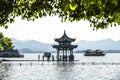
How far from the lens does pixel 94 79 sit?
1827 inches

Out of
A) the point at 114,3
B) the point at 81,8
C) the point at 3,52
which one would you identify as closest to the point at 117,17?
the point at 114,3

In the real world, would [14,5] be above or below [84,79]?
above

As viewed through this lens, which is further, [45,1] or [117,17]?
[45,1]

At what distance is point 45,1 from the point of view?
A: 13.1m

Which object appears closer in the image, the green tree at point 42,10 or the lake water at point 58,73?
the green tree at point 42,10

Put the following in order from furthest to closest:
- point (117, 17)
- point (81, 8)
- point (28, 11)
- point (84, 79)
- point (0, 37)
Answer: point (0, 37) → point (84, 79) → point (28, 11) → point (81, 8) → point (117, 17)

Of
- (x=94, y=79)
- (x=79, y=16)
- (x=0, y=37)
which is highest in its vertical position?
(x=0, y=37)

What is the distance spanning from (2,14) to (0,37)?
106461mm

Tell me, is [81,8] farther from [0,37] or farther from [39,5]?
[0,37]

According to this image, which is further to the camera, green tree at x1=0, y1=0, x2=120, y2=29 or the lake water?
the lake water

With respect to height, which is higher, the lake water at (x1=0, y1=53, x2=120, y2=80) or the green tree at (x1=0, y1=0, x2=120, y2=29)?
the green tree at (x1=0, y1=0, x2=120, y2=29)

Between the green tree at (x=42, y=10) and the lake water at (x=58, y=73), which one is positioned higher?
the green tree at (x=42, y=10)

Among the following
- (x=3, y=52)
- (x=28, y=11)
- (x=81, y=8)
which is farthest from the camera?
(x=3, y=52)

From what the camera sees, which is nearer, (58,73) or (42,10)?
(42,10)
